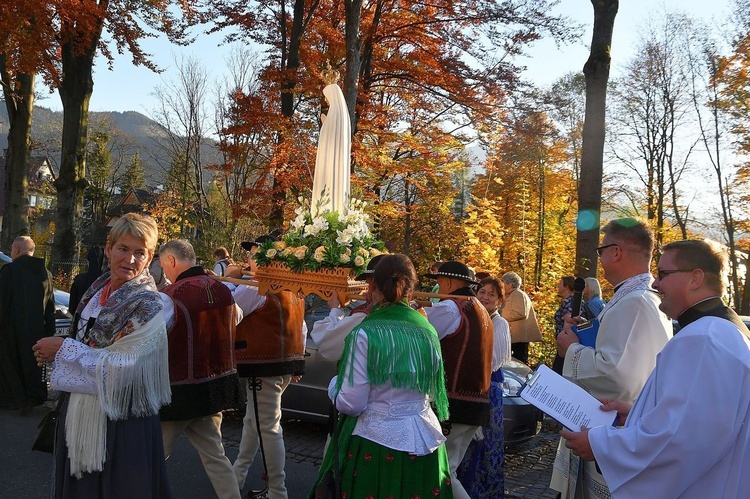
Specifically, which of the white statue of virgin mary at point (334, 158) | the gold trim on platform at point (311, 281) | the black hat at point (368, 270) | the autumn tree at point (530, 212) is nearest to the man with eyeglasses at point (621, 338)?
the black hat at point (368, 270)

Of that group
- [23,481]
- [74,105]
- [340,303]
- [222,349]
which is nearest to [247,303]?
[222,349]

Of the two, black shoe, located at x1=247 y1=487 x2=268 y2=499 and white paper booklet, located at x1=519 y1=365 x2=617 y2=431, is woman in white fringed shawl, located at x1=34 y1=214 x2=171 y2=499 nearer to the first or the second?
white paper booklet, located at x1=519 y1=365 x2=617 y2=431

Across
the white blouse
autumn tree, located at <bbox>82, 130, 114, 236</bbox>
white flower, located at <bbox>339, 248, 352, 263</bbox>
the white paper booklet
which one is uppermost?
autumn tree, located at <bbox>82, 130, 114, 236</bbox>

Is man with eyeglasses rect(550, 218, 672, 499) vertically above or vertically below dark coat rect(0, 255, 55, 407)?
above

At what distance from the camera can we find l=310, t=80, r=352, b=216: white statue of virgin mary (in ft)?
16.8

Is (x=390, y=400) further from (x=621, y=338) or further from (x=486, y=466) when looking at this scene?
(x=486, y=466)

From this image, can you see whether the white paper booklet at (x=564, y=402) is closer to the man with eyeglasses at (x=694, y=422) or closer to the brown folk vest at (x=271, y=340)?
the man with eyeglasses at (x=694, y=422)

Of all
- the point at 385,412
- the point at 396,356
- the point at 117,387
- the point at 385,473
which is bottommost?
the point at 385,473

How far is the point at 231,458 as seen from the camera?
6.24 metres

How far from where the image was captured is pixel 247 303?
5.07 m

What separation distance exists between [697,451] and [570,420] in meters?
0.71

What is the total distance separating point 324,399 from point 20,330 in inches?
161

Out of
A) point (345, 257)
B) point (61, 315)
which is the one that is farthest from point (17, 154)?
point (345, 257)

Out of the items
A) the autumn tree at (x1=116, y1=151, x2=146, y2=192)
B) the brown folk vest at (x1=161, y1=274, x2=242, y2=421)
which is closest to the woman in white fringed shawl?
the brown folk vest at (x1=161, y1=274, x2=242, y2=421)
